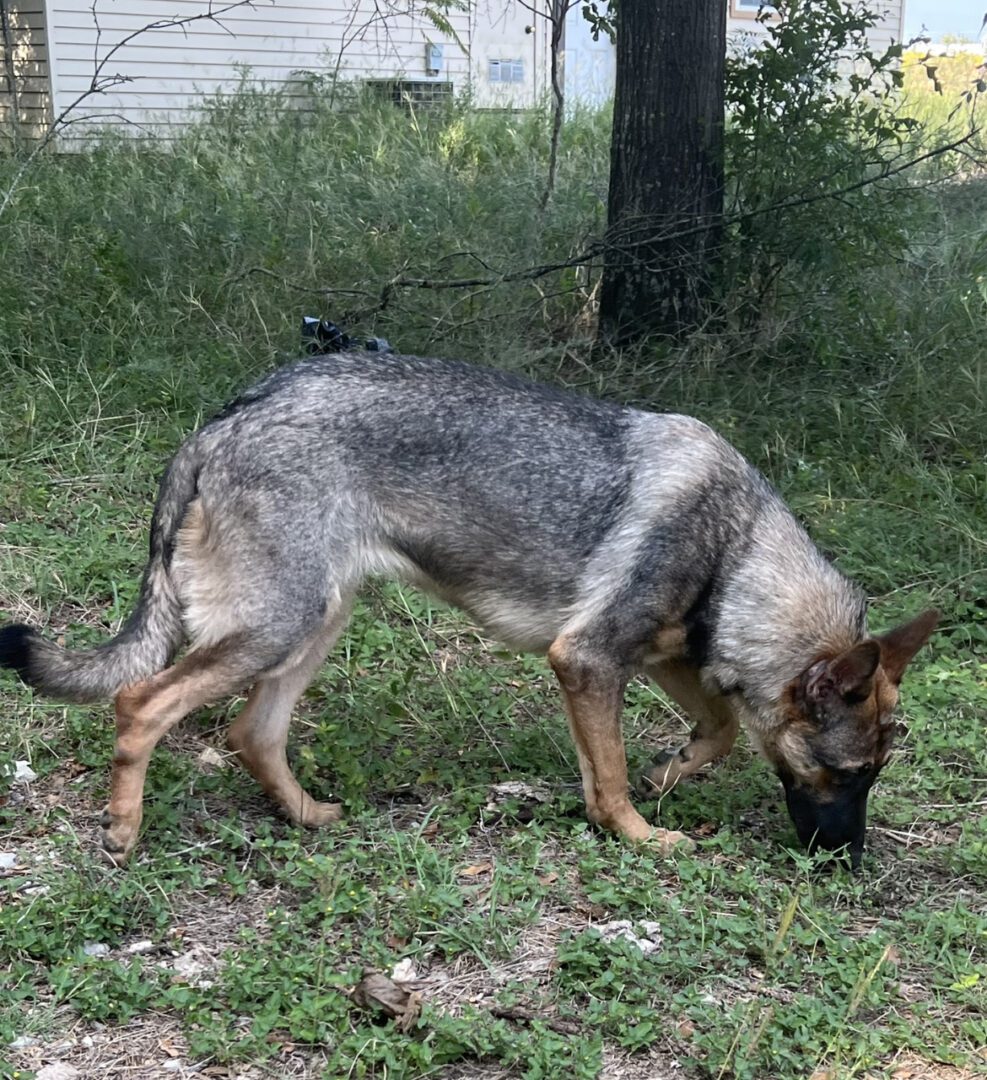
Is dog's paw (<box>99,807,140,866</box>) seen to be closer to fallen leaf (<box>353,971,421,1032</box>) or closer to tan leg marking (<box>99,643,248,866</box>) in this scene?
tan leg marking (<box>99,643,248,866</box>)

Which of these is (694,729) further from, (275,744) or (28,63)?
(28,63)

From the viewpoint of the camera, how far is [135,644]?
4055 mm

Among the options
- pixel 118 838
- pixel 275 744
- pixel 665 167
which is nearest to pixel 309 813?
pixel 275 744

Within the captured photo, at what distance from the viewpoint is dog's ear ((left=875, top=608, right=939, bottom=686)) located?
4012 mm

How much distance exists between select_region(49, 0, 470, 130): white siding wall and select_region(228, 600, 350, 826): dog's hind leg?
36.8 ft

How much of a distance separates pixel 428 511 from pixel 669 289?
4068 millimetres

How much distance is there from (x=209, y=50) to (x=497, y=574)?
1366 cm

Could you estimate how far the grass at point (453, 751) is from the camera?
10.5 ft

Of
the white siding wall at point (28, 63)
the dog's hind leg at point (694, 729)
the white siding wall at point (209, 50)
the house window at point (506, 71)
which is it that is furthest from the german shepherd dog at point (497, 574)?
the house window at point (506, 71)

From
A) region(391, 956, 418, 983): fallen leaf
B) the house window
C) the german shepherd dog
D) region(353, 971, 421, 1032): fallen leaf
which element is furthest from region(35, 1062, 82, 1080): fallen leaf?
the house window

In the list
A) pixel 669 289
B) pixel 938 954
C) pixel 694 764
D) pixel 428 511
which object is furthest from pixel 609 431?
pixel 669 289

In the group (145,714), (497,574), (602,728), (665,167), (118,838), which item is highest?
(665,167)

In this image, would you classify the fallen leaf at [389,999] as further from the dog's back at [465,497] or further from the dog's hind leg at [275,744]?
the dog's back at [465,497]

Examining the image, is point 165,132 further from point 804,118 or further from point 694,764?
point 694,764
